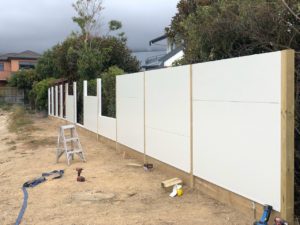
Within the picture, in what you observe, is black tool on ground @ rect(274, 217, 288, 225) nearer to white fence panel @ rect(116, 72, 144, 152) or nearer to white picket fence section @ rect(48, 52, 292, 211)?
white picket fence section @ rect(48, 52, 292, 211)

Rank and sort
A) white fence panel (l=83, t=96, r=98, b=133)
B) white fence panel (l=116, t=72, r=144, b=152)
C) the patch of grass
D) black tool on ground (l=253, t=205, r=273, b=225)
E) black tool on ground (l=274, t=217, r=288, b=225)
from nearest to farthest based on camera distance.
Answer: black tool on ground (l=274, t=217, r=288, b=225) → black tool on ground (l=253, t=205, r=273, b=225) → white fence panel (l=116, t=72, r=144, b=152) → white fence panel (l=83, t=96, r=98, b=133) → the patch of grass

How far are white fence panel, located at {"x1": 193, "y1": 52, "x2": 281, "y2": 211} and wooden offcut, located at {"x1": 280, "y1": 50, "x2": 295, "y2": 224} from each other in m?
0.07

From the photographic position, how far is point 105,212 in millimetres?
5957

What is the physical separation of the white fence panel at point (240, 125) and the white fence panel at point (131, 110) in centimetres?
309

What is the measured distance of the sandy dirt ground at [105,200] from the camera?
18.4ft

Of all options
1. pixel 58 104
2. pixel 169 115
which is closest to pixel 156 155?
pixel 169 115

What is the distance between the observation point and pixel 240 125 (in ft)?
18.2

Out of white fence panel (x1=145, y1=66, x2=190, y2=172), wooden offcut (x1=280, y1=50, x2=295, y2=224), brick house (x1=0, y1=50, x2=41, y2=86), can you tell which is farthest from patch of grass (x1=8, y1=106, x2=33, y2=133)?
brick house (x1=0, y1=50, x2=41, y2=86)

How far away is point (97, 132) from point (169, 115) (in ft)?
23.0

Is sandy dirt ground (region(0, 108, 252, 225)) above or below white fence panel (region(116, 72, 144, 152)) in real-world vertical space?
below

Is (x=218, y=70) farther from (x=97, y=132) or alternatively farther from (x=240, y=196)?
(x=97, y=132)

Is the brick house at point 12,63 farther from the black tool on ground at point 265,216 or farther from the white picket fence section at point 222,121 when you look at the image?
the black tool on ground at point 265,216

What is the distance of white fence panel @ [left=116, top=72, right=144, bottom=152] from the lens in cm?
981

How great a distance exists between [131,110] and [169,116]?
2.68 m
